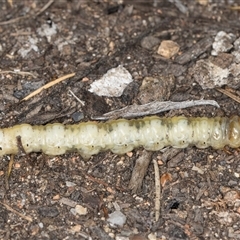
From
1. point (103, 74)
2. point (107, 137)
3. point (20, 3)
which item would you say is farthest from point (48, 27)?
point (107, 137)

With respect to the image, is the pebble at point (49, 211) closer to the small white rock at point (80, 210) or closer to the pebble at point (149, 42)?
the small white rock at point (80, 210)

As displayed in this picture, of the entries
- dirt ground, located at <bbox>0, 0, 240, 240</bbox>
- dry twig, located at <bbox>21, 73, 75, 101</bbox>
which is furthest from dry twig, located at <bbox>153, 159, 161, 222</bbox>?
dry twig, located at <bbox>21, 73, 75, 101</bbox>

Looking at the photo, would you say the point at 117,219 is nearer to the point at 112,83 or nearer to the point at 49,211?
the point at 49,211

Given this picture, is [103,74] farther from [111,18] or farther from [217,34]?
[217,34]

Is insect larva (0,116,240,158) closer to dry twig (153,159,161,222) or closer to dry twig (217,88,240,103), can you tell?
dry twig (153,159,161,222)

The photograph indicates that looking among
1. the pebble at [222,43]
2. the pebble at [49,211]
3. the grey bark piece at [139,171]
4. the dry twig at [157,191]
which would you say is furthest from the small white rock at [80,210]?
the pebble at [222,43]

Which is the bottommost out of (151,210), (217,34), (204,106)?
(151,210)
